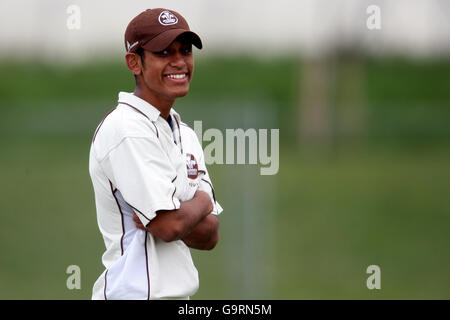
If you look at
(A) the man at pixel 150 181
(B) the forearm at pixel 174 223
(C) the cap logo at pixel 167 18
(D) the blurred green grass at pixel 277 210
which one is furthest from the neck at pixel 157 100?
(D) the blurred green grass at pixel 277 210

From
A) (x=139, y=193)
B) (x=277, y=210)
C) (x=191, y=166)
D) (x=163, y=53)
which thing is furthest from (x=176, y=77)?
(x=277, y=210)

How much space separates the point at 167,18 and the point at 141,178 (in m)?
0.81

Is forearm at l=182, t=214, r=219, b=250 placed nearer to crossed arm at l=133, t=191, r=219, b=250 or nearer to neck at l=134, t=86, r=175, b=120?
crossed arm at l=133, t=191, r=219, b=250

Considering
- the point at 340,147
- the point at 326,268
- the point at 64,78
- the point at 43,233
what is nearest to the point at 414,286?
the point at 326,268

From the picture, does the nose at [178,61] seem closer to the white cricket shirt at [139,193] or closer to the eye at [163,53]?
the eye at [163,53]

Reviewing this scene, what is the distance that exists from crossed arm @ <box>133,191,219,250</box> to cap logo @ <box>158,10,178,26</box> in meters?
0.85

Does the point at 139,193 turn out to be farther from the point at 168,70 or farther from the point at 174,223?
the point at 168,70

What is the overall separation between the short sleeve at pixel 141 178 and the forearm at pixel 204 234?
0.30 meters

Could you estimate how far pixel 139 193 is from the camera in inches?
158

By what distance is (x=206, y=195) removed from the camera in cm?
430

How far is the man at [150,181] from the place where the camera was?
4027mm

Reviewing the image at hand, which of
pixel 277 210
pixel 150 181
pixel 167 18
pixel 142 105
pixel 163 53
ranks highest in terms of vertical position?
pixel 167 18

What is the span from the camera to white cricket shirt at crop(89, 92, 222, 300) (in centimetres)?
402
